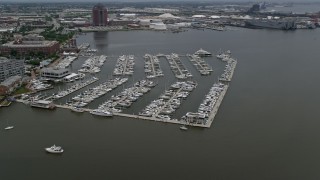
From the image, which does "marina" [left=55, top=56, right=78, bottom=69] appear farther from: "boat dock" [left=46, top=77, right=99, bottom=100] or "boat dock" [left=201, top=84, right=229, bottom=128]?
A: "boat dock" [left=201, top=84, right=229, bottom=128]

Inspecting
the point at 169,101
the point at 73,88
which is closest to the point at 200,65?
the point at 169,101

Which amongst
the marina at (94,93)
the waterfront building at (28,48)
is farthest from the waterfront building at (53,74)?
the waterfront building at (28,48)

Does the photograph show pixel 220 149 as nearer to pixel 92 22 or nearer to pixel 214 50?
pixel 214 50

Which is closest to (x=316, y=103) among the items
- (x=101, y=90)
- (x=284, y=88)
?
(x=284, y=88)

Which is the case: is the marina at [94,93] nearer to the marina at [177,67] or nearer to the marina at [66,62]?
the marina at [177,67]

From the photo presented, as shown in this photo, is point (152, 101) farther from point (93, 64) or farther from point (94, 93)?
point (93, 64)

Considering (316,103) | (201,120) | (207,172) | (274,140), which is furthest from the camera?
(316,103)
